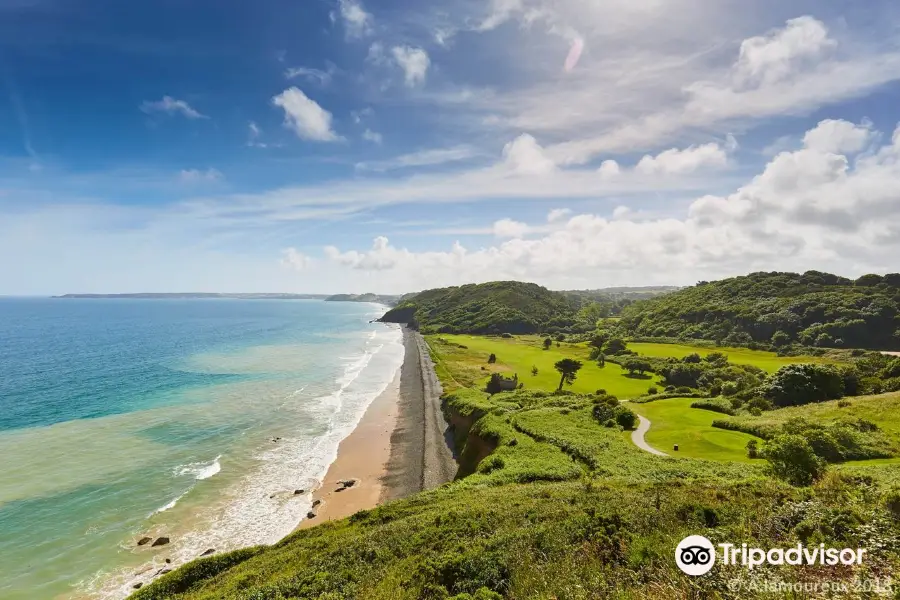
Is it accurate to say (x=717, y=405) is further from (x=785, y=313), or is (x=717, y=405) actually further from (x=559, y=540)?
(x=785, y=313)

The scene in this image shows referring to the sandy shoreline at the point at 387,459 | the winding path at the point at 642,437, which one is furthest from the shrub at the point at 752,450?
the sandy shoreline at the point at 387,459

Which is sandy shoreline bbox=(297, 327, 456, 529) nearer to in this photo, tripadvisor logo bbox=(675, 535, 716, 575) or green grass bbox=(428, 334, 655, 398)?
green grass bbox=(428, 334, 655, 398)

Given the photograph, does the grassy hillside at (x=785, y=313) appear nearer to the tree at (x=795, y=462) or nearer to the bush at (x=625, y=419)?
the bush at (x=625, y=419)

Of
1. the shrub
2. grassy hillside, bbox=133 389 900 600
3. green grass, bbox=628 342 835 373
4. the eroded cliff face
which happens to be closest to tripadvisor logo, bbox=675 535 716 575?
grassy hillside, bbox=133 389 900 600

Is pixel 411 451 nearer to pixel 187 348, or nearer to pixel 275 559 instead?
pixel 275 559

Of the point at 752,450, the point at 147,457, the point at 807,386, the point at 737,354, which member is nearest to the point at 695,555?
the point at 752,450

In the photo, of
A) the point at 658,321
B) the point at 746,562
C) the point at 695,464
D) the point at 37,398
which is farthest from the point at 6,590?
the point at 658,321
